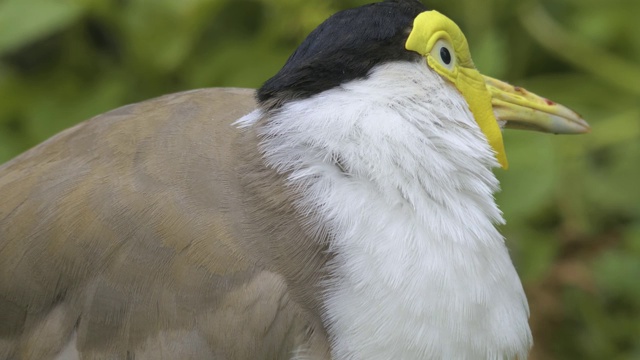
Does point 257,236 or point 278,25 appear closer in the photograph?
point 257,236

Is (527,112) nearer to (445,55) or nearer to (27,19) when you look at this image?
(445,55)

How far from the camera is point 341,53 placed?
5.92 ft

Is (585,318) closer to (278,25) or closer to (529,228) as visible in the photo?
(529,228)

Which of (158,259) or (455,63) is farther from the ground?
(455,63)

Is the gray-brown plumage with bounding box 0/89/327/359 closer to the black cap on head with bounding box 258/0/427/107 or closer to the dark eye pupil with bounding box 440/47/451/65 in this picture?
the black cap on head with bounding box 258/0/427/107

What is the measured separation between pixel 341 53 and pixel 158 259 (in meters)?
0.46

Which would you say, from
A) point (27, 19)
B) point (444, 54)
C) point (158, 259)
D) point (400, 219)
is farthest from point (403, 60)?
point (27, 19)

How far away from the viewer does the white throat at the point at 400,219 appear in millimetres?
1750

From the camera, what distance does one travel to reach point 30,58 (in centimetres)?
317

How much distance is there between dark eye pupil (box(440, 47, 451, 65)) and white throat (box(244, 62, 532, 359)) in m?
0.09

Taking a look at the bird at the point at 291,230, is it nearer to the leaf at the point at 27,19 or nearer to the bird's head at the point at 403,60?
the bird's head at the point at 403,60

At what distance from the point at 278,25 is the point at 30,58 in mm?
768

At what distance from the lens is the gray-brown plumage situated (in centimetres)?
173

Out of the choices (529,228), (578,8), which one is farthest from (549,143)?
(578,8)
